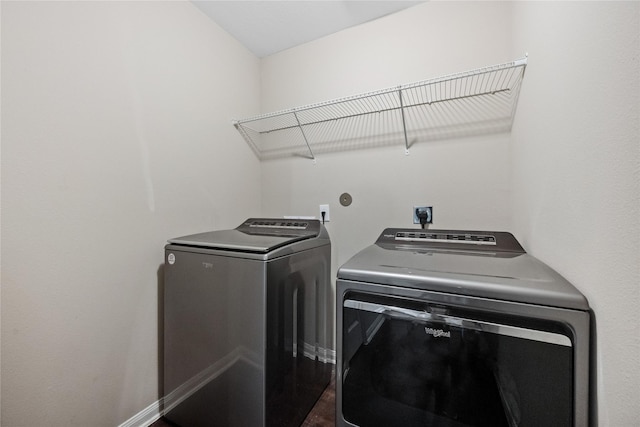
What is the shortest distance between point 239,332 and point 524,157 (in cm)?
151

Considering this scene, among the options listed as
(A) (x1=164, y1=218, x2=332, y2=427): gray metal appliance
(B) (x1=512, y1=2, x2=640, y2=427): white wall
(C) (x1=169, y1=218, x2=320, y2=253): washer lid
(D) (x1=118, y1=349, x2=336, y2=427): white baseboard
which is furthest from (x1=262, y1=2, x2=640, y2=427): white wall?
(D) (x1=118, y1=349, x2=336, y2=427): white baseboard

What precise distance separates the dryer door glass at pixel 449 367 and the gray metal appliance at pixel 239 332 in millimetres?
389

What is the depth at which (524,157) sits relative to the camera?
3.58 ft

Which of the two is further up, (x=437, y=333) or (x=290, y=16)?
(x=290, y=16)

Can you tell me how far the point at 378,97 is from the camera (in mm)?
1711

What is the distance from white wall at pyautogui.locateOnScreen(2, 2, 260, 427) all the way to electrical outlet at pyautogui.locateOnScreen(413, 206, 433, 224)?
140 cm

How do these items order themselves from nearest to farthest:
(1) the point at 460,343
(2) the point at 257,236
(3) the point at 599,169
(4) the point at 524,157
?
(3) the point at 599,169 < (1) the point at 460,343 < (4) the point at 524,157 < (2) the point at 257,236

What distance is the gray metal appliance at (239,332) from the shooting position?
1.12 metres

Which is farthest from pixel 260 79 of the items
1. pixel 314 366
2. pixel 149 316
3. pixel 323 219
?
pixel 314 366

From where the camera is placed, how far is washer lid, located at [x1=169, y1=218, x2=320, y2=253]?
1204 mm

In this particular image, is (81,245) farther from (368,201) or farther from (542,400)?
(542,400)

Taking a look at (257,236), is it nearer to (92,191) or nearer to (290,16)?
(92,191)

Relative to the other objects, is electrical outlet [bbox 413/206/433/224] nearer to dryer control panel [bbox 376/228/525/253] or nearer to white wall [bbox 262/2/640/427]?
white wall [bbox 262/2/640/427]

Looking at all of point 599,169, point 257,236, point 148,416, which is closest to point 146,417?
point 148,416
